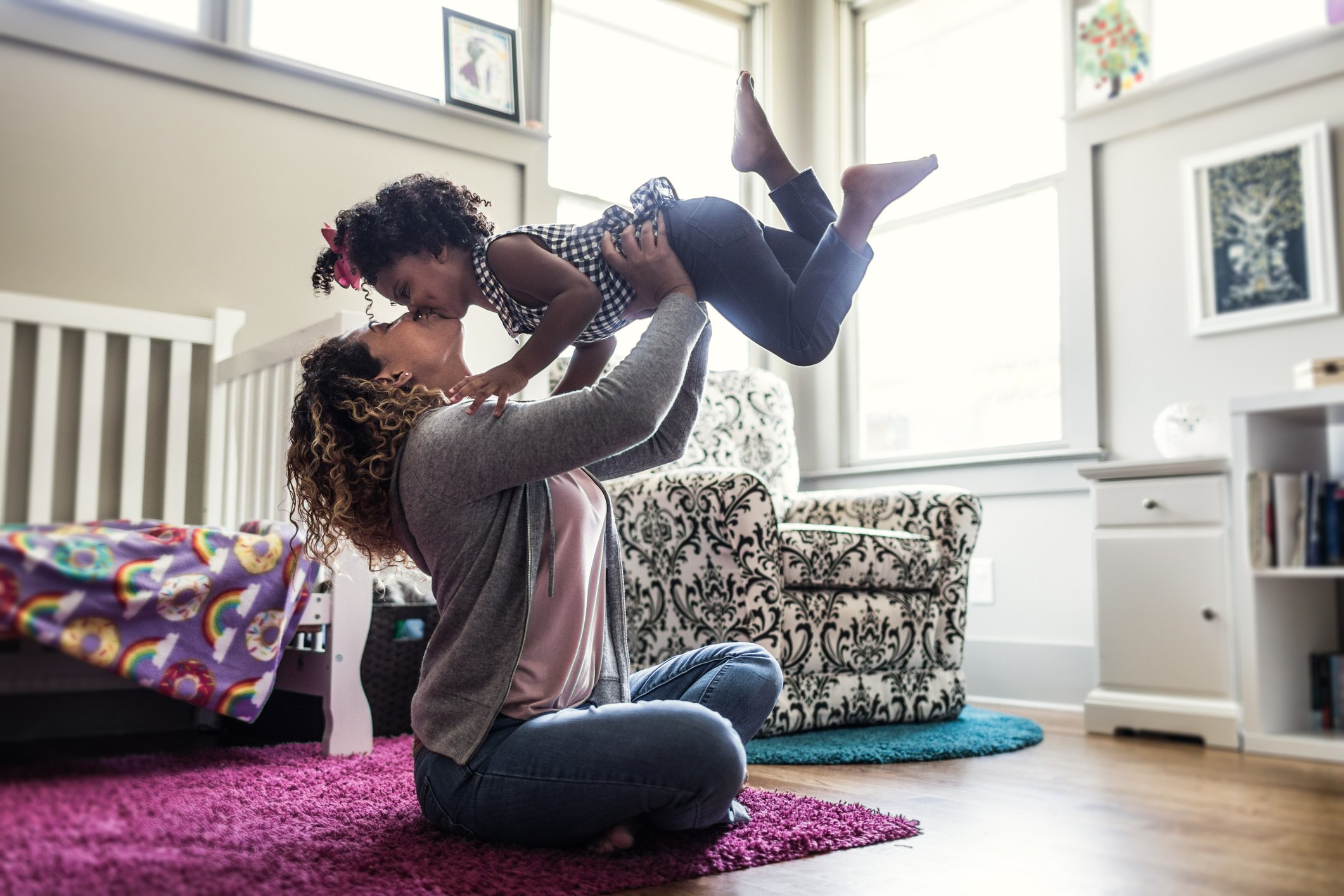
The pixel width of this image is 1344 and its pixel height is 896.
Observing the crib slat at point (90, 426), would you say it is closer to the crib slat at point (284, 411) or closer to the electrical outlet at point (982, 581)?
the crib slat at point (284, 411)

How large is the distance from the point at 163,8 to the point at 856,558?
64.1 inches

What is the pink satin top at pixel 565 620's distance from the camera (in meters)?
1.04

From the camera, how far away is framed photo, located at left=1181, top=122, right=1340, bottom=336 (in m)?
2.34

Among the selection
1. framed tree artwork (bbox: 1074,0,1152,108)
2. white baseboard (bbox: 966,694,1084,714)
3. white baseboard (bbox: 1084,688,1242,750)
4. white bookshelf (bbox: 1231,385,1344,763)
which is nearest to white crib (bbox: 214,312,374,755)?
white baseboard (bbox: 1084,688,1242,750)

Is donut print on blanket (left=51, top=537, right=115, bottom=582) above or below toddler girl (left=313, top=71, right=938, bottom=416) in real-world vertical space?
below

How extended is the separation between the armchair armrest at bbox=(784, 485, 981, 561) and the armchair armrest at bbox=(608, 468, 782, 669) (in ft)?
1.59

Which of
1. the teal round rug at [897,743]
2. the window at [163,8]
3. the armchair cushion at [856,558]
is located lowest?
the teal round rug at [897,743]

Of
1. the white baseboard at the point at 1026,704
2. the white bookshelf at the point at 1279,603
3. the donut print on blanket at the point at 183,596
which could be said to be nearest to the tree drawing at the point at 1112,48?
the white bookshelf at the point at 1279,603

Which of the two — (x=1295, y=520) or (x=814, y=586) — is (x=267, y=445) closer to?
(x=814, y=586)

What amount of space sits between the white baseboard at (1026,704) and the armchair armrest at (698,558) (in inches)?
44.7

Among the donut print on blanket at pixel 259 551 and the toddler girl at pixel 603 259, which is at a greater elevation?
the toddler girl at pixel 603 259

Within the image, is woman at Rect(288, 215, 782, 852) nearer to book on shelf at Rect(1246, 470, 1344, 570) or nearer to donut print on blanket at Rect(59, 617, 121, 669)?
donut print on blanket at Rect(59, 617, 121, 669)

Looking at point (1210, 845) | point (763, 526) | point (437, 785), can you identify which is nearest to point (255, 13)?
point (437, 785)

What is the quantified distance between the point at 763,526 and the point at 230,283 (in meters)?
1.03
